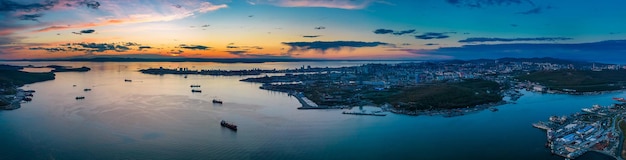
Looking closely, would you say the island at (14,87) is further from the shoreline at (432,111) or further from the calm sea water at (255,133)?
the shoreline at (432,111)

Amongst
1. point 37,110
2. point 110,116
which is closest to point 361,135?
point 110,116

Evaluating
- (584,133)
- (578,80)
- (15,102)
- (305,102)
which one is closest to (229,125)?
(305,102)

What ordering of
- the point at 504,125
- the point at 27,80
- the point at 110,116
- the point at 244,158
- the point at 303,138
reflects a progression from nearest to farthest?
the point at 244,158 < the point at 303,138 < the point at 504,125 < the point at 110,116 < the point at 27,80

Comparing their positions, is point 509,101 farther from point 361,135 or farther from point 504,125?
point 361,135

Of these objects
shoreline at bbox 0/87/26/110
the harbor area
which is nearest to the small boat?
the harbor area

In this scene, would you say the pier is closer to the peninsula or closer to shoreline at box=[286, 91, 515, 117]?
shoreline at box=[286, 91, 515, 117]
